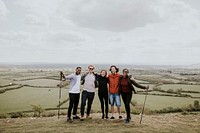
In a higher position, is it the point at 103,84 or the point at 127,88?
the point at 103,84

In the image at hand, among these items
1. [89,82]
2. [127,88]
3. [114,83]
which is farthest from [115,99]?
[89,82]

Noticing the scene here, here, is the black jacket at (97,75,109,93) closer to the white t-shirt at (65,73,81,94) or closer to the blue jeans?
the blue jeans

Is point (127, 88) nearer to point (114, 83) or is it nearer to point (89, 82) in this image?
point (114, 83)

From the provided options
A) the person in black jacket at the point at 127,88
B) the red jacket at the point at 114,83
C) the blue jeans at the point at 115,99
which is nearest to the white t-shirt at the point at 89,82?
the red jacket at the point at 114,83

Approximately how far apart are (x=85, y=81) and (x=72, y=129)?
283 centimetres

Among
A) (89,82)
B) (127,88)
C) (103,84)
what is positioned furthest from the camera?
(89,82)

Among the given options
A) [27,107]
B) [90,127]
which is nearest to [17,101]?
[27,107]

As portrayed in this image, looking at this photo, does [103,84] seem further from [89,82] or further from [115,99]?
[115,99]

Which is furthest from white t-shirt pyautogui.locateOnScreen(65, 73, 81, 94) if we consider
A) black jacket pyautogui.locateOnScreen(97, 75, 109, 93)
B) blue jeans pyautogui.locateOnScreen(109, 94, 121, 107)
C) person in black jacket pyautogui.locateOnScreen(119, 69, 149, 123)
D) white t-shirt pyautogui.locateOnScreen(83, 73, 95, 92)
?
person in black jacket pyautogui.locateOnScreen(119, 69, 149, 123)

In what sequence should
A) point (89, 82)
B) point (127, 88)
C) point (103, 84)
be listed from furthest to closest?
point (89, 82), point (103, 84), point (127, 88)

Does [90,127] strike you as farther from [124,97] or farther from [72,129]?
[124,97]

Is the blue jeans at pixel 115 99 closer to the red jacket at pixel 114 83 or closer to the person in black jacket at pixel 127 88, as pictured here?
the red jacket at pixel 114 83

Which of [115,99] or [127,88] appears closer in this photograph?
[127,88]

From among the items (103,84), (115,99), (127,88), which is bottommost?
(115,99)
